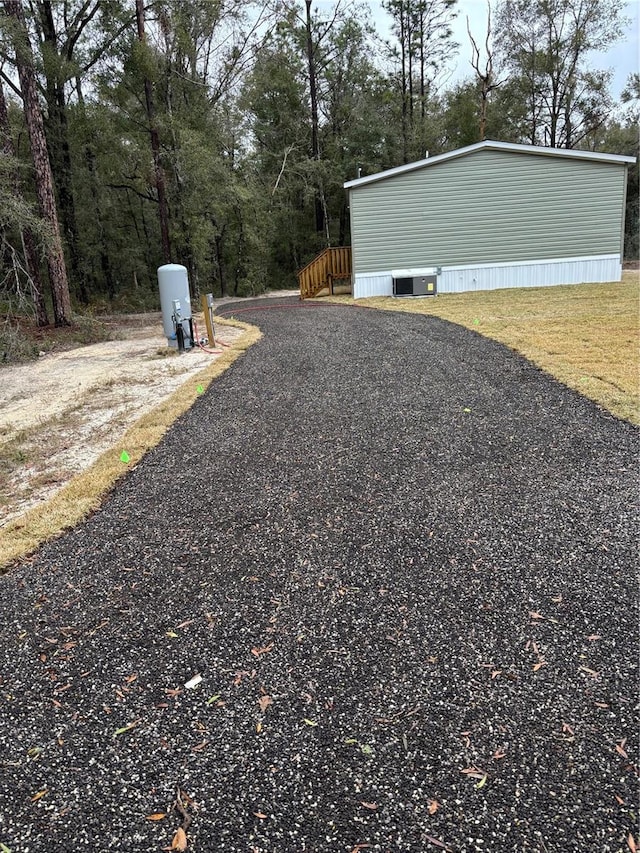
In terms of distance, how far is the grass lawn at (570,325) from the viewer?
5.57 metres

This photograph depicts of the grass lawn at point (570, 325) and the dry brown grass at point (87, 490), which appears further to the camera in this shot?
the grass lawn at point (570, 325)

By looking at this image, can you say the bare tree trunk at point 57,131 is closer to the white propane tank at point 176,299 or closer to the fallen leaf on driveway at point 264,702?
the white propane tank at point 176,299

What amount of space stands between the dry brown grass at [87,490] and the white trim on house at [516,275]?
1070 centimetres

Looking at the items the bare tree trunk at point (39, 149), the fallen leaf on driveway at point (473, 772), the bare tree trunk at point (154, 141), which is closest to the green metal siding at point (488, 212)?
the bare tree trunk at point (154, 141)

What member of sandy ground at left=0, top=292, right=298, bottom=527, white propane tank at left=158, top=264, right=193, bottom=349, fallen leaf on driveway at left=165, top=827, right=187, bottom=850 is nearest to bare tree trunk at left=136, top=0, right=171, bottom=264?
sandy ground at left=0, top=292, right=298, bottom=527

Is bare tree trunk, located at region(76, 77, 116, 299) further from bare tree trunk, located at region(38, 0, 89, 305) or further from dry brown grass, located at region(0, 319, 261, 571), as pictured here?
dry brown grass, located at region(0, 319, 261, 571)

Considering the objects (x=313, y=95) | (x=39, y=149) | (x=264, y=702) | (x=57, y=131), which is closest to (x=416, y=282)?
(x=39, y=149)

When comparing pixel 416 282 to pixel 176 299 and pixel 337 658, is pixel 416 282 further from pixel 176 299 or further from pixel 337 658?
pixel 337 658

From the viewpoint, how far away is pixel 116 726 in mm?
1807

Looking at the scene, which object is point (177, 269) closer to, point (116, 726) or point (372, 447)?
point (372, 447)

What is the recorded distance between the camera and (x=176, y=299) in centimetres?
930

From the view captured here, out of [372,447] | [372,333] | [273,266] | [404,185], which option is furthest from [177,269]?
[273,266]

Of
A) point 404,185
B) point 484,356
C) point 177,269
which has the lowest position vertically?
point 484,356

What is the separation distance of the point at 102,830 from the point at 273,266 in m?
26.5
